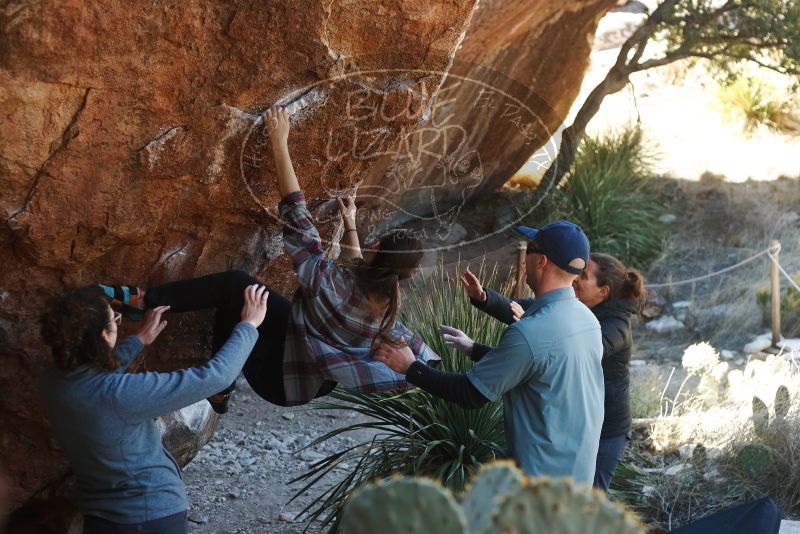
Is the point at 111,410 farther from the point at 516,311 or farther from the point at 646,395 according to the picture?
the point at 646,395

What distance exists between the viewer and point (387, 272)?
3.67 meters

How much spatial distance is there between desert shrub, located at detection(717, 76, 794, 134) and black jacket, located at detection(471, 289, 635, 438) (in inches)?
435

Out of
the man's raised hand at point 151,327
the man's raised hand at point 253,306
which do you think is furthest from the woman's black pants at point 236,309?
the man's raised hand at point 253,306

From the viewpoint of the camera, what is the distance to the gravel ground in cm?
541

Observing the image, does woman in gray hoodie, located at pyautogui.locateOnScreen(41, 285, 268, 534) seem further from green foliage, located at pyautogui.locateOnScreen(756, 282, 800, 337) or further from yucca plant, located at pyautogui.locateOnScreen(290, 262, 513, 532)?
green foliage, located at pyautogui.locateOnScreen(756, 282, 800, 337)

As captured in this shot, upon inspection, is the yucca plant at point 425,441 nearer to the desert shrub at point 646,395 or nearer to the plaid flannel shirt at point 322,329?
the plaid flannel shirt at point 322,329

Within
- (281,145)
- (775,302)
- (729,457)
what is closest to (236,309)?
(281,145)

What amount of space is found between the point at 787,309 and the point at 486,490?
795 centimetres

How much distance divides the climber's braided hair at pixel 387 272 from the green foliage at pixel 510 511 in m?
1.68

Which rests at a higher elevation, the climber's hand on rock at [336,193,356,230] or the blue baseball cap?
the climber's hand on rock at [336,193,356,230]

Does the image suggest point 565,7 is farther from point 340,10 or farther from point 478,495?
point 478,495

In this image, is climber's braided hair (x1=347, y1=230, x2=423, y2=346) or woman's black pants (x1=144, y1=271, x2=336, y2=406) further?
woman's black pants (x1=144, y1=271, x2=336, y2=406)

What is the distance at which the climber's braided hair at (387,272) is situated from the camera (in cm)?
364

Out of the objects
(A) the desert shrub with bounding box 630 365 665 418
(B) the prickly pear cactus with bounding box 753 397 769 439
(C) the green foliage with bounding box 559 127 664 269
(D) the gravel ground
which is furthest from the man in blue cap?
(C) the green foliage with bounding box 559 127 664 269
